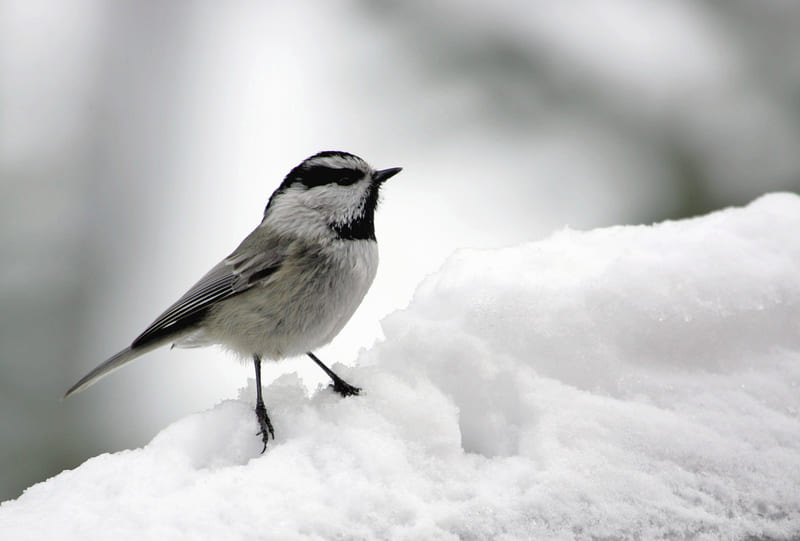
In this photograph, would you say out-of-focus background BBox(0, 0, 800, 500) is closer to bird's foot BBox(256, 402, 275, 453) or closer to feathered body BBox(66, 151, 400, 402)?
feathered body BBox(66, 151, 400, 402)

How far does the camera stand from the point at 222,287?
2.13 meters

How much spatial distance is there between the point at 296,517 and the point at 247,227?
9.63 ft

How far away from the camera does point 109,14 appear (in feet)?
13.7

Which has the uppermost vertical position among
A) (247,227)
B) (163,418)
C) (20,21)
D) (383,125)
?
(20,21)

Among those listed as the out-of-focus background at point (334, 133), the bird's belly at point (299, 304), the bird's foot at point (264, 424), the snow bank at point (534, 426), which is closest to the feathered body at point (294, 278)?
the bird's belly at point (299, 304)

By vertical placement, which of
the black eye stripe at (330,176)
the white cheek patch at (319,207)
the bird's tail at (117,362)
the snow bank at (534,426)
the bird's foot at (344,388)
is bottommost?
the bird's tail at (117,362)

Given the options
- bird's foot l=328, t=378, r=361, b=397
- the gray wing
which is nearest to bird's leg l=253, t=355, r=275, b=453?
bird's foot l=328, t=378, r=361, b=397

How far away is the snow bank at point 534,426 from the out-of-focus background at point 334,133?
1821mm

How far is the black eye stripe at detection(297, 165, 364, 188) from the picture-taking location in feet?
7.23

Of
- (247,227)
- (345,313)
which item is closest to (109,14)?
(247,227)

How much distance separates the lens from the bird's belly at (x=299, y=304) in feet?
6.64

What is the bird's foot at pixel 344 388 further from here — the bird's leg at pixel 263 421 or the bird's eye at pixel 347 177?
the bird's eye at pixel 347 177

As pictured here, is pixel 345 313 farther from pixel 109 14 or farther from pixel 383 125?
pixel 109 14

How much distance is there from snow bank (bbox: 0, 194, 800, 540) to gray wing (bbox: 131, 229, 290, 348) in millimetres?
355
